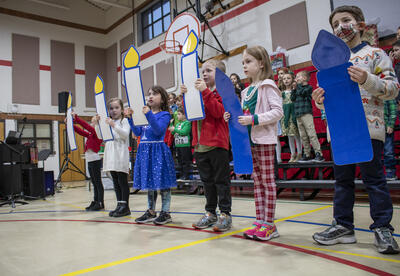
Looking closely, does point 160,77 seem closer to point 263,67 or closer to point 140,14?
point 140,14

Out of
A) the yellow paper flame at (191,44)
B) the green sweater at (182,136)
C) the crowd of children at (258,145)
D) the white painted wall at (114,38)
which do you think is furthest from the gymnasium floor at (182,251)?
the white painted wall at (114,38)

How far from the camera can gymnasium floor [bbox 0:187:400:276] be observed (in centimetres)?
131

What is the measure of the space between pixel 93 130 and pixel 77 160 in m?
8.44

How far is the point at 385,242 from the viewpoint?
142cm

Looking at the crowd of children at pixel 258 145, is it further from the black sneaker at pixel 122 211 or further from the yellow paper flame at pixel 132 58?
the yellow paper flame at pixel 132 58

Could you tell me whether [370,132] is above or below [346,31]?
below

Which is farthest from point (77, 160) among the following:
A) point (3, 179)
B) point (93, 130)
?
point (93, 130)

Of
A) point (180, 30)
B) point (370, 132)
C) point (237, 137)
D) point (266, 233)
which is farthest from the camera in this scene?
point (180, 30)

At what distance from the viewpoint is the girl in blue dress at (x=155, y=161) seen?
2.41 metres

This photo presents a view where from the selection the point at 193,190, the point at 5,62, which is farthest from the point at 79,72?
the point at 193,190

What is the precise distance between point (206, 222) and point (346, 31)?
5.02ft

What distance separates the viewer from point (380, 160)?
4.95ft

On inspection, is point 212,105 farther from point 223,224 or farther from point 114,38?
point 114,38

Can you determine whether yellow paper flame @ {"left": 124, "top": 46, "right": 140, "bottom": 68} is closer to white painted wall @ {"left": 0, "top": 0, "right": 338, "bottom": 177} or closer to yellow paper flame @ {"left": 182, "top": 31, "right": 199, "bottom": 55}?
yellow paper flame @ {"left": 182, "top": 31, "right": 199, "bottom": 55}
